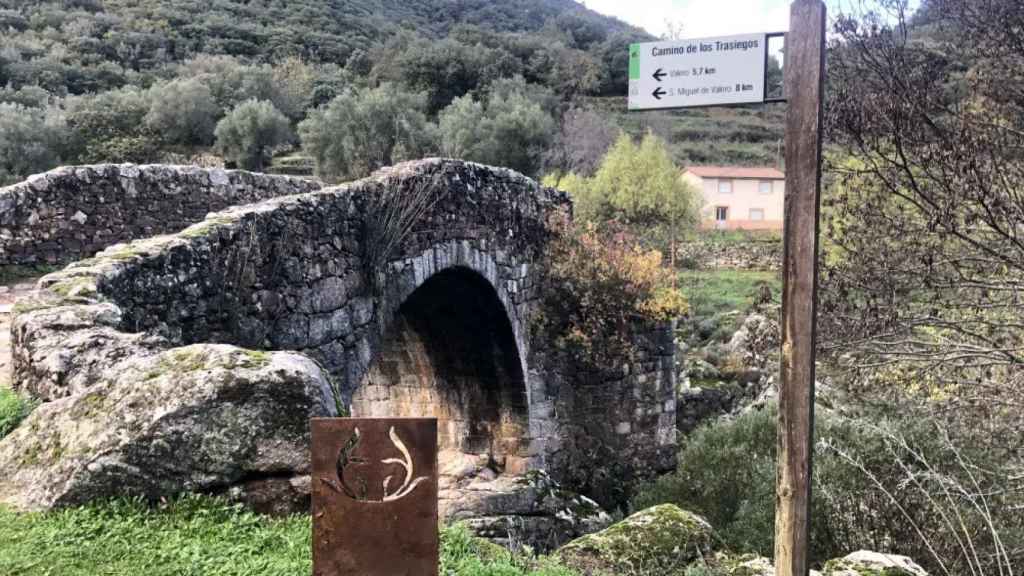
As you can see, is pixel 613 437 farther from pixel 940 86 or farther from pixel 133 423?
pixel 133 423

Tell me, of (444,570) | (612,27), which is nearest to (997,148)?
(444,570)

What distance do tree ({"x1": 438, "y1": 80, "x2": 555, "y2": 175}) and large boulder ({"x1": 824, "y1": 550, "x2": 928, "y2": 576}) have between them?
22.8m

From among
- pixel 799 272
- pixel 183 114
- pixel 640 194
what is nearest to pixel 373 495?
pixel 799 272

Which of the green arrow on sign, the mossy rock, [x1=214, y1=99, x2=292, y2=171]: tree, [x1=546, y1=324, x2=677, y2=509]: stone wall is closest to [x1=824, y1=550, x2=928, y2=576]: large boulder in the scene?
the mossy rock

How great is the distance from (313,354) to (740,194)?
1329 inches

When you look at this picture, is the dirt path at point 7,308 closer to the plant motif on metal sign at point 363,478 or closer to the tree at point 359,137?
the plant motif on metal sign at point 363,478

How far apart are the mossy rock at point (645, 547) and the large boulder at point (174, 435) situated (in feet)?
7.35

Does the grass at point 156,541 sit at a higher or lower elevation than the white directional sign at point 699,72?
lower

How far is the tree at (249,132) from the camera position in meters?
24.1

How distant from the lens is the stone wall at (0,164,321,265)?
809 cm

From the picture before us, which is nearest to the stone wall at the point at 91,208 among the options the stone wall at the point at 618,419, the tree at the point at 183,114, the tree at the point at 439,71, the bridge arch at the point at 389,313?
the bridge arch at the point at 389,313

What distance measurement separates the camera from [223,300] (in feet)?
15.8

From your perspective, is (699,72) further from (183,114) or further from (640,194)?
(183,114)

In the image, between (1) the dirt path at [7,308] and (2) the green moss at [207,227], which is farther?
(1) the dirt path at [7,308]
